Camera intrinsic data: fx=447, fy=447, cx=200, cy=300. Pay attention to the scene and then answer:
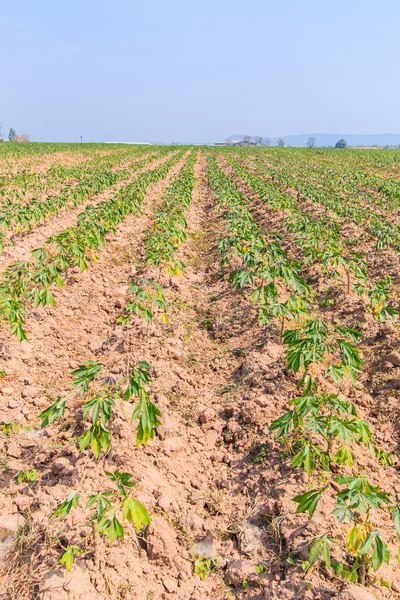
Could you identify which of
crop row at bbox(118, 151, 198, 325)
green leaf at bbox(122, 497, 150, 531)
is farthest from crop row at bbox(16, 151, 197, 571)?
crop row at bbox(118, 151, 198, 325)

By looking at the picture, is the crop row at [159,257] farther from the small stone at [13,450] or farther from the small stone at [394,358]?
the small stone at [394,358]

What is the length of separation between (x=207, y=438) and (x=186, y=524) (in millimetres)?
884

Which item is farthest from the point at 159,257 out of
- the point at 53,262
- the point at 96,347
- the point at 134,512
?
the point at 134,512

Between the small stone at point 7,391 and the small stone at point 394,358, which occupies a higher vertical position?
the small stone at point 394,358

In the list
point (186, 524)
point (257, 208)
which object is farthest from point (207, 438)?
point (257, 208)

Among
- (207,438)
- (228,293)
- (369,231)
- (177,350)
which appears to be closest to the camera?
(207,438)

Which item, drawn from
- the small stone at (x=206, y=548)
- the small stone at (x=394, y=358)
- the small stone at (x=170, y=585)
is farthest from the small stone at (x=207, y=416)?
the small stone at (x=394, y=358)

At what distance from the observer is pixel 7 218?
8.14m

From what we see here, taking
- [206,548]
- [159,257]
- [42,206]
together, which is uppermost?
[42,206]

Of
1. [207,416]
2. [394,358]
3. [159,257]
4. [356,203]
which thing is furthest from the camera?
[356,203]

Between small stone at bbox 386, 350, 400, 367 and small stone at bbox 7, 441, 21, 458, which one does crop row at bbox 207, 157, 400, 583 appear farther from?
small stone at bbox 7, 441, 21, 458

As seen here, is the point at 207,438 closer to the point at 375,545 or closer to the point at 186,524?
the point at 186,524

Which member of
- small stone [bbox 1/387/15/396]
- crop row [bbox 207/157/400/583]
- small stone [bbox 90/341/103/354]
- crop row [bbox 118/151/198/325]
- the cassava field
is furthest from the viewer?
small stone [bbox 90/341/103/354]

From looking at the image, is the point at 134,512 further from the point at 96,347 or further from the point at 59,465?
the point at 96,347
